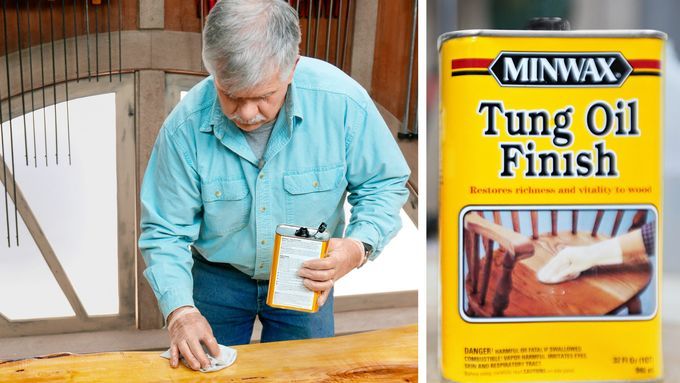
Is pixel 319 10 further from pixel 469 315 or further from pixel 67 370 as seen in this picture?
pixel 67 370

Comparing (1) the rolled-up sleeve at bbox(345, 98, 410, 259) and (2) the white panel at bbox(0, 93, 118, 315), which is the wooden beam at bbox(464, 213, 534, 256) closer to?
(1) the rolled-up sleeve at bbox(345, 98, 410, 259)

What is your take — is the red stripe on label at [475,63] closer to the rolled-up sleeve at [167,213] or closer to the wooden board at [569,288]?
the wooden board at [569,288]

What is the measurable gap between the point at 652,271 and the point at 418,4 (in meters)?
0.38

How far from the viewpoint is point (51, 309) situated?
3.07 feet

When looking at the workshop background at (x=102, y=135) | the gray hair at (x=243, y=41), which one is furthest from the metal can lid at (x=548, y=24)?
the gray hair at (x=243, y=41)

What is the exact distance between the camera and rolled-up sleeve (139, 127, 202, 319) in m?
0.93

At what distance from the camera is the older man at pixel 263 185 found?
0.91 metres

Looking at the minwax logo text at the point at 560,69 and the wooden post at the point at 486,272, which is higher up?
the minwax logo text at the point at 560,69

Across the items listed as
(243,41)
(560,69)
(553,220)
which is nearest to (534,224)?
(553,220)

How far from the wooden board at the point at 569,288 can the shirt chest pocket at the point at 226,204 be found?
293mm

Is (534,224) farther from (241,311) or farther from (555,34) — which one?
(241,311)

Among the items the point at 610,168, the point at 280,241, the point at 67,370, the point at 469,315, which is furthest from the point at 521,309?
the point at 67,370

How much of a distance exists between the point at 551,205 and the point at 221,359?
0.41 m

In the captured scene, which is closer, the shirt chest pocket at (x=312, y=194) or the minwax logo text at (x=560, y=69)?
the minwax logo text at (x=560, y=69)
